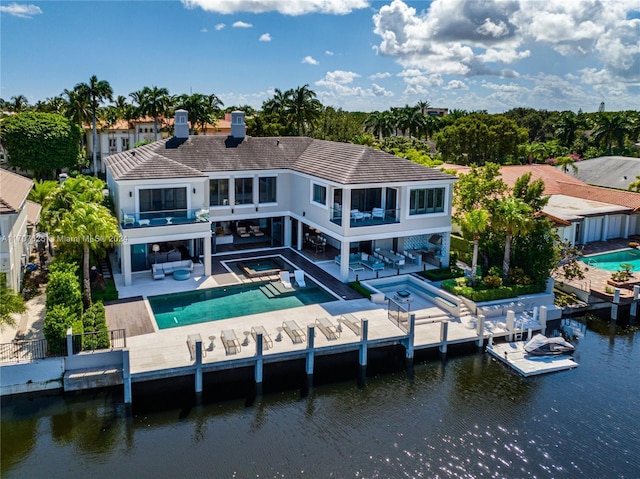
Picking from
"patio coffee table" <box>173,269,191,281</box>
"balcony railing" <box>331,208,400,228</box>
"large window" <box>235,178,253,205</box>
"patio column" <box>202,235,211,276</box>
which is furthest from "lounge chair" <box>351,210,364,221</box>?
"patio coffee table" <box>173,269,191,281</box>

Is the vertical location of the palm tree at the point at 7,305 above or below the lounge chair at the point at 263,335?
above

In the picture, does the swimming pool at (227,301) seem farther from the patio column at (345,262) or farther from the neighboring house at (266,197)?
the neighboring house at (266,197)

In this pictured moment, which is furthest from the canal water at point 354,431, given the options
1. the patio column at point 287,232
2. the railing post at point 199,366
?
the patio column at point 287,232

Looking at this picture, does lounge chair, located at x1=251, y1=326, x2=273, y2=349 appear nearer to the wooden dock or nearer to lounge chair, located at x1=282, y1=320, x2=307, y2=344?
lounge chair, located at x1=282, y1=320, x2=307, y2=344

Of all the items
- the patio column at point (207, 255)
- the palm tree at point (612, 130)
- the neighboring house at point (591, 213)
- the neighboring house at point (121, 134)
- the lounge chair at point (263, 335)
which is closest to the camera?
the lounge chair at point (263, 335)

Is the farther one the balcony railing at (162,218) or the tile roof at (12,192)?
the balcony railing at (162,218)

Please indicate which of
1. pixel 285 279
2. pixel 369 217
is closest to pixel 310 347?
pixel 285 279


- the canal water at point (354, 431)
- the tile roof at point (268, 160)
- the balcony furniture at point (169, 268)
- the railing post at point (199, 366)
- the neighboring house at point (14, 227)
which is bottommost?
the canal water at point (354, 431)
